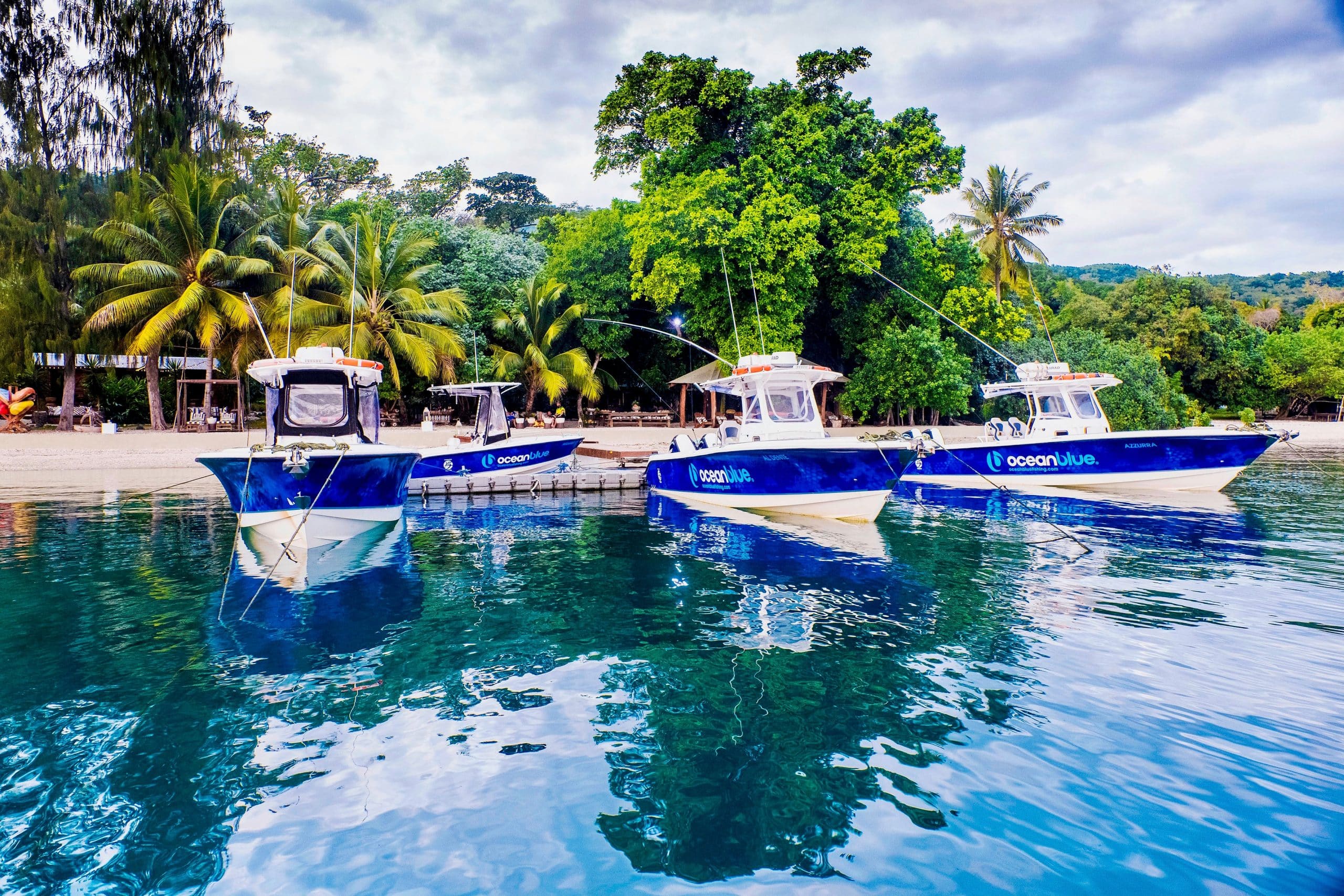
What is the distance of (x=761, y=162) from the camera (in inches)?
1024

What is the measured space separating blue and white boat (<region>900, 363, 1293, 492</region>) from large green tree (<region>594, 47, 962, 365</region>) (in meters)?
8.96

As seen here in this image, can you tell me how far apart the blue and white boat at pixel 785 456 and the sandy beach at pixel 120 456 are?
2873mm

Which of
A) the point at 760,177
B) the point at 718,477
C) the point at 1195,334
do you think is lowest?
the point at 718,477

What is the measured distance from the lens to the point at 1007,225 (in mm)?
41469

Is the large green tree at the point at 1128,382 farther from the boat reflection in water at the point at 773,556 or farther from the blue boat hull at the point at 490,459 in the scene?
the blue boat hull at the point at 490,459

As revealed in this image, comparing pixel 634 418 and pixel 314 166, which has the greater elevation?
pixel 314 166

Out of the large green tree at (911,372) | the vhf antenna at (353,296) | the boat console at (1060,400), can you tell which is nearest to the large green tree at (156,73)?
the vhf antenna at (353,296)

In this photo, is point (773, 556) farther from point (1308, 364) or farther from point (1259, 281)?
point (1259, 281)

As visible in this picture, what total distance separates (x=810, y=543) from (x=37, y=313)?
93.5 feet

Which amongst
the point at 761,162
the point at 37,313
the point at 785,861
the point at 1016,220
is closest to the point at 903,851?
the point at 785,861

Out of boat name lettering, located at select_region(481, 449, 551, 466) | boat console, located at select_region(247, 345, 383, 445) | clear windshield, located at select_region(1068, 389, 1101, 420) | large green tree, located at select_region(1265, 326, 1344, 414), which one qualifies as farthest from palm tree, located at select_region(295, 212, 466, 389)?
large green tree, located at select_region(1265, 326, 1344, 414)

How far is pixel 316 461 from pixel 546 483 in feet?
28.5

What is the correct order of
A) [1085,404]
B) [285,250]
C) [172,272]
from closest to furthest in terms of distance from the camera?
[1085,404]
[172,272]
[285,250]

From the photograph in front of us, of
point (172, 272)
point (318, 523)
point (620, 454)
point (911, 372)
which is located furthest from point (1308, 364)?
point (172, 272)
